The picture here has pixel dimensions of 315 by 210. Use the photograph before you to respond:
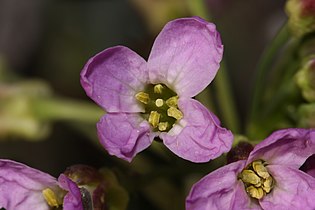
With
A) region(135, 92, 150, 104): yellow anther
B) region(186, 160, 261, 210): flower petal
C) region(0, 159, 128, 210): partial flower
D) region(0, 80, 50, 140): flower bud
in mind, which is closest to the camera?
region(186, 160, 261, 210): flower petal

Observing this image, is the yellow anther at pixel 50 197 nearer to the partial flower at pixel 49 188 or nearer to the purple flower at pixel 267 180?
the partial flower at pixel 49 188

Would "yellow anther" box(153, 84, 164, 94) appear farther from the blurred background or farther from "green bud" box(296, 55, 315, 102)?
the blurred background

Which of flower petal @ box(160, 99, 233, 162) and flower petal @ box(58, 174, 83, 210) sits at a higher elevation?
flower petal @ box(160, 99, 233, 162)

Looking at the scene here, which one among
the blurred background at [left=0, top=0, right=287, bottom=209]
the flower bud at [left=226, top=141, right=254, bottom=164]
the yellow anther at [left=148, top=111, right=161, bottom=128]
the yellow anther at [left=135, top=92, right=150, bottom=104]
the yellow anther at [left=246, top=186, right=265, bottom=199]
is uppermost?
the yellow anther at [left=135, top=92, right=150, bottom=104]

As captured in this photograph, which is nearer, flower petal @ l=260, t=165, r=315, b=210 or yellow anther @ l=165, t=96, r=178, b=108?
flower petal @ l=260, t=165, r=315, b=210

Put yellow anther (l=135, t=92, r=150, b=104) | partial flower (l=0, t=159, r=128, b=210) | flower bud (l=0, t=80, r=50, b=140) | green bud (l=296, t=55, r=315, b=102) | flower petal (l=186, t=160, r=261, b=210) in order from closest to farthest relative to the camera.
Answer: flower petal (l=186, t=160, r=261, b=210), partial flower (l=0, t=159, r=128, b=210), yellow anther (l=135, t=92, r=150, b=104), green bud (l=296, t=55, r=315, b=102), flower bud (l=0, t=80, r=50, b=140)

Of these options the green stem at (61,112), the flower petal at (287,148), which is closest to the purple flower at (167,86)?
the flower petal at (287,148)

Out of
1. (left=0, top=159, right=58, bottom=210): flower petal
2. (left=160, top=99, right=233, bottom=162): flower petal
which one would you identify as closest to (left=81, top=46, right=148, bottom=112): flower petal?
(left=160, top=99, right=233, bottom=162): flower petal
